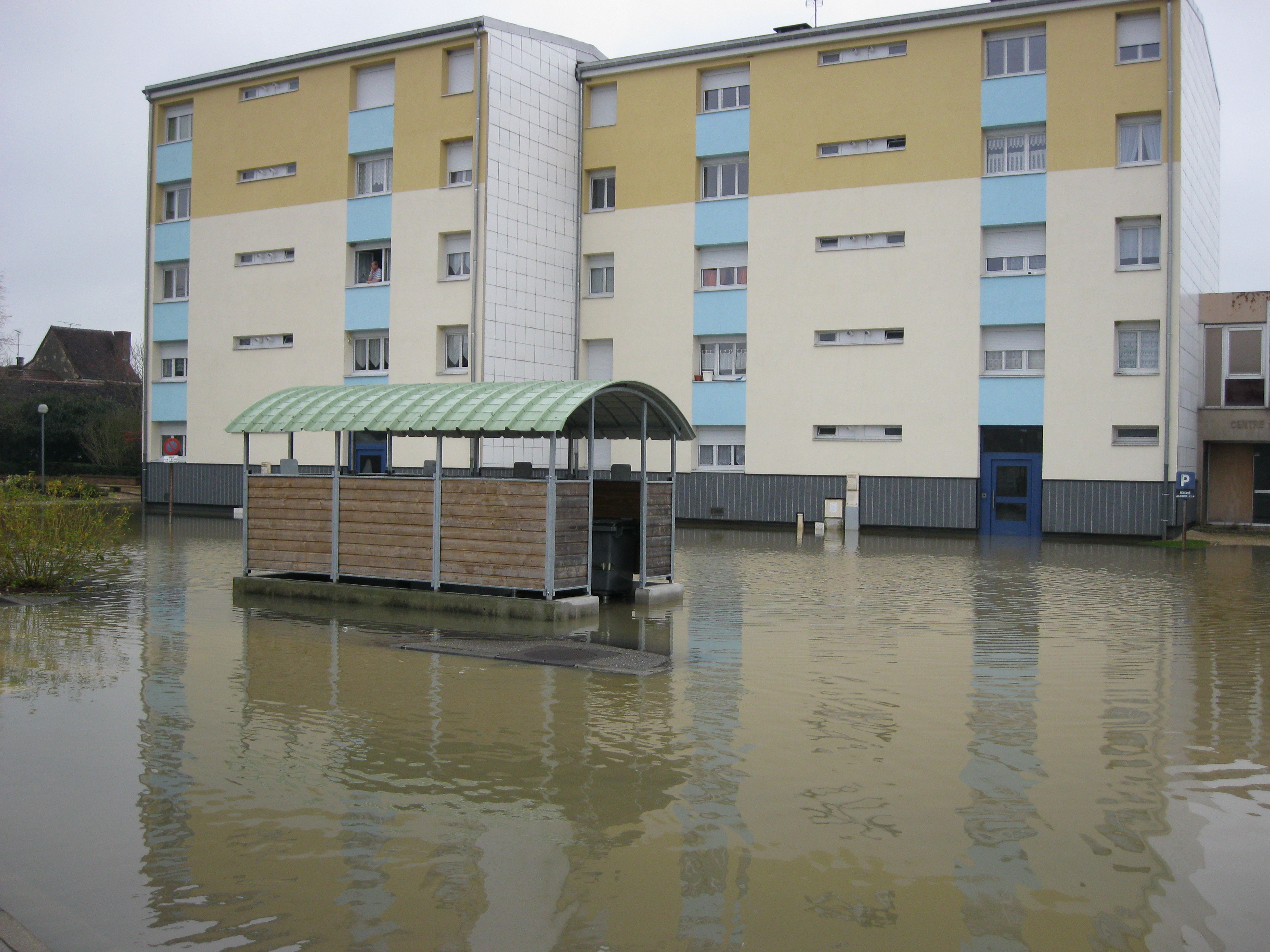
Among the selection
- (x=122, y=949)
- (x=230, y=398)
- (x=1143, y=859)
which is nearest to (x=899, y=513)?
(x=230, y=398)

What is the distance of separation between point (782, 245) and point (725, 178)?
10.1 feet

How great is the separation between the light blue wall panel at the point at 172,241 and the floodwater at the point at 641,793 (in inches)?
1204

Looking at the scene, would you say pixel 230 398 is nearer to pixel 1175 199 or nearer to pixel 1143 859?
pixel 1175 199

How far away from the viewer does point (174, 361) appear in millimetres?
40281

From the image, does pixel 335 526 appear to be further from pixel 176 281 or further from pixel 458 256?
pixel 176 281

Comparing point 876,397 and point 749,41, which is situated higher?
point 749,41

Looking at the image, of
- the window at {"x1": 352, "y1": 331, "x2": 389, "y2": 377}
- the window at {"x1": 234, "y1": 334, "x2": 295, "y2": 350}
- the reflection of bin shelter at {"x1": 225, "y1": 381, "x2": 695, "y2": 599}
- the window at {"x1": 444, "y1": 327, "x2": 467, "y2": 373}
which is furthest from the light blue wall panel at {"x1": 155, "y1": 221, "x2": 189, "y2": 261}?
the reflection of bin shelter at {"x1": 225, "y1": 381, "x2": 695, "y2": 599}

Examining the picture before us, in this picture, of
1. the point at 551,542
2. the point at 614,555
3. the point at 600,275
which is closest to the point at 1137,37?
the point at 600,275

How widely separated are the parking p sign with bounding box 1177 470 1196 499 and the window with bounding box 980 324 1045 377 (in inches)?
186

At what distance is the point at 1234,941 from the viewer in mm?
4473

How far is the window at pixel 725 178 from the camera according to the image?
3381 centimetres

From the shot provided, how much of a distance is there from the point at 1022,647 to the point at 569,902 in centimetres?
786

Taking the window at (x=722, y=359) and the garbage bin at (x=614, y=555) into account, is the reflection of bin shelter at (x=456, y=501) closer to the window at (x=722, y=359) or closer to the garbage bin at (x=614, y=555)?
the garbage bin at (x=614, y=555)

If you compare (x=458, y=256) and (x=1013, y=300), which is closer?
(x=1013, y=300)
